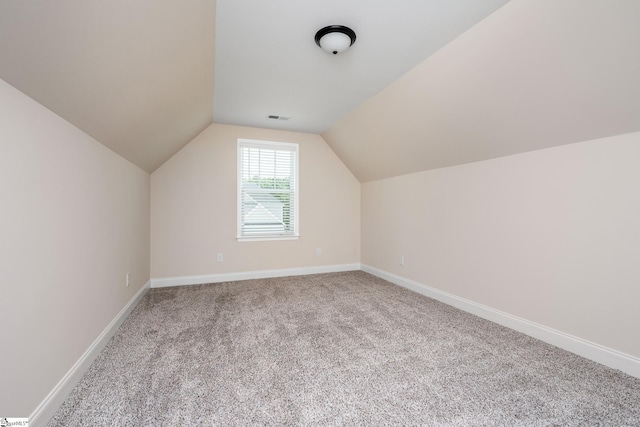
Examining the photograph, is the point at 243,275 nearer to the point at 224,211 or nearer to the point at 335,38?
the point at 224,211

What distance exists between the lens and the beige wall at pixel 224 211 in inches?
165

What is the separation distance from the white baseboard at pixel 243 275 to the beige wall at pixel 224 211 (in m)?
0.07

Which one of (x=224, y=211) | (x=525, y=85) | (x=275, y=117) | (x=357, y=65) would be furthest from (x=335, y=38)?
(x=224, y=211)

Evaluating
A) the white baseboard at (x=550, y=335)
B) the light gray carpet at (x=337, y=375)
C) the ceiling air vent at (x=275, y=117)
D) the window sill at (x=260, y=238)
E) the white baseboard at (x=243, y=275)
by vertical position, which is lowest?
the light gray carpet at (x=337, y=375)

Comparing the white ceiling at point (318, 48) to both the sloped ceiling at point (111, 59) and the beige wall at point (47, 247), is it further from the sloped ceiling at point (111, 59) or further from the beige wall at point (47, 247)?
the beige wall at point (47, 247)

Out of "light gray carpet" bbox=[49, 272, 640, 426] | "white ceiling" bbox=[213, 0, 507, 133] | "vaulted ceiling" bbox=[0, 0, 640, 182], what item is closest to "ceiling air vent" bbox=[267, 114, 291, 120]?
"white ceiling" bbox=[213, 0, 507, 133]

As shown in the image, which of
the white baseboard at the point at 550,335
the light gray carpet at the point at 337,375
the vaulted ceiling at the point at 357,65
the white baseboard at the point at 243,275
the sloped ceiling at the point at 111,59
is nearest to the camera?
the sloped ceiling at the point at 111,59

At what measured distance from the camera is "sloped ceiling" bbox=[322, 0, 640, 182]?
1650 millimetres

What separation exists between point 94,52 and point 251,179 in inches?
127

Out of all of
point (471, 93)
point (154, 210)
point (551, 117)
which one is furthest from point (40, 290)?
point (551, 117)

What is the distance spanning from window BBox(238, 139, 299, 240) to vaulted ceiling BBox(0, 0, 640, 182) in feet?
4.27

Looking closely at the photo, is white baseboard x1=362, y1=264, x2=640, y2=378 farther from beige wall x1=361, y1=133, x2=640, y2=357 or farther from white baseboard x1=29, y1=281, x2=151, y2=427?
white baseboard x1=29, y1=281, x2=151, y2=427

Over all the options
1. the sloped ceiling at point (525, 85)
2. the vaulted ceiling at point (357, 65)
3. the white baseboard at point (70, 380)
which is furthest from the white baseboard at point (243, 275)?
the sloped ceiling at point (525, 85)

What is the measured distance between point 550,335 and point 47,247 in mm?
3554
